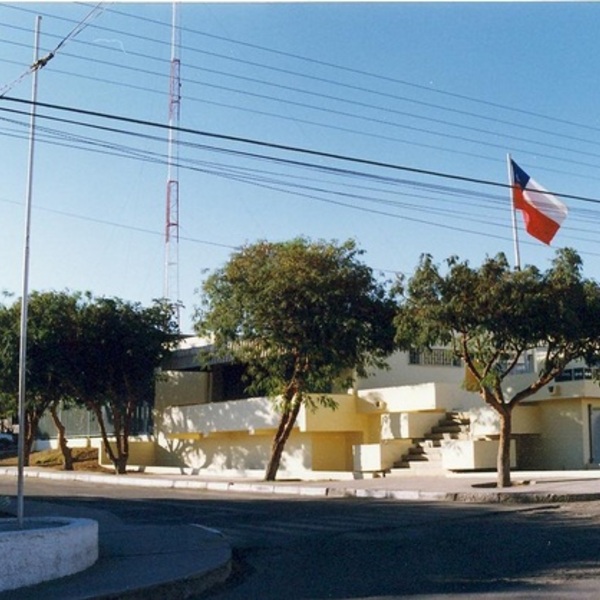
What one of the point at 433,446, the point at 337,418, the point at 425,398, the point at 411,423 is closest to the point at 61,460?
the point at 337,418

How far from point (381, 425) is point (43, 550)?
67.0 feet

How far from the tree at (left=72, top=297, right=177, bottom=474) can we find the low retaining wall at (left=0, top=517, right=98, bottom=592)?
2129cm

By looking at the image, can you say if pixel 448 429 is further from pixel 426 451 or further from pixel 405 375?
pixel 405 375

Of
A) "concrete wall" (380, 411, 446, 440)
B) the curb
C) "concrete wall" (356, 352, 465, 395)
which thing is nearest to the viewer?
the curb

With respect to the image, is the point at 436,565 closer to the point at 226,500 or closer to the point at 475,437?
the point at 226,500

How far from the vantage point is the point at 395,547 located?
1290 cm

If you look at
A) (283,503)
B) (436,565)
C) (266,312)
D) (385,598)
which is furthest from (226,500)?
(385,598)

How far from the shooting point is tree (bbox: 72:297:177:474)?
32.7 meters

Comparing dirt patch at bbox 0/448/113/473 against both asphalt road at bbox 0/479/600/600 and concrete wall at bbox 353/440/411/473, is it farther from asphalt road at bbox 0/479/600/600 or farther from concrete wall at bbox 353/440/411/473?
asphalt road at bbox 0/479/600/600

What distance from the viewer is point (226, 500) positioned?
2144 cm

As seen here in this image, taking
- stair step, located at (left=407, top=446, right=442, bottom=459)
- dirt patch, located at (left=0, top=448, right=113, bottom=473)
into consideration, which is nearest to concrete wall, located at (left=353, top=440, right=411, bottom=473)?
stair step, located at (left=407, top=446, right=442, bottom=459)

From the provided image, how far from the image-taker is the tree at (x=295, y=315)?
25297 mm

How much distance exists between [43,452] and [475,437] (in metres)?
22.3

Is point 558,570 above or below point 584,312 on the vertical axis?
below
